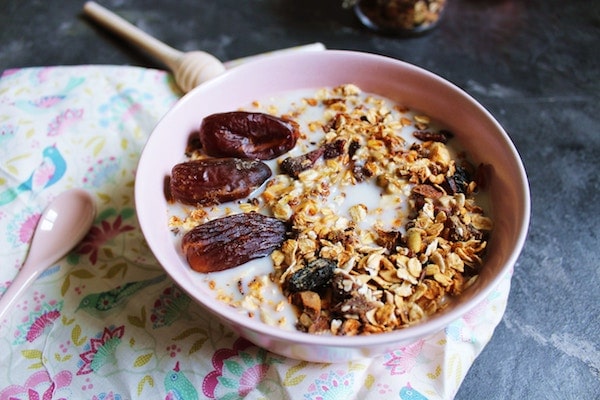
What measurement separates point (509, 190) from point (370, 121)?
0.22 meters

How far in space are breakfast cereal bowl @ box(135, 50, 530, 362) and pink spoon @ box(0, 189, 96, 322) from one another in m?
0.18

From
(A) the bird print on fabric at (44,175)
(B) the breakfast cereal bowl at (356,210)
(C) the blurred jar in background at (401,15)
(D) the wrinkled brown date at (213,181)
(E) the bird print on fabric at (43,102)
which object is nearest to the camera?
(B) the breakfast cereal bowl at (356,210)

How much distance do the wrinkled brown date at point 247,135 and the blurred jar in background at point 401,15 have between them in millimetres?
506

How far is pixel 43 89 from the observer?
3.43 feet

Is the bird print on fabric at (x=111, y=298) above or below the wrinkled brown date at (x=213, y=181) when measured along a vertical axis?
below

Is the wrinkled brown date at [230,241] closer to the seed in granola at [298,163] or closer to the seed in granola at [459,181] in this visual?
the seed in granola at [298,163]

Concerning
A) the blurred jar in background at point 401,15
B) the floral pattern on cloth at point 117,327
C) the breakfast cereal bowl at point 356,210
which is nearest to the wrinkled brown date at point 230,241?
the breakfast cereal bowl at point 356,210

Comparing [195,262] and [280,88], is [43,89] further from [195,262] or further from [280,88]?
[195,262]

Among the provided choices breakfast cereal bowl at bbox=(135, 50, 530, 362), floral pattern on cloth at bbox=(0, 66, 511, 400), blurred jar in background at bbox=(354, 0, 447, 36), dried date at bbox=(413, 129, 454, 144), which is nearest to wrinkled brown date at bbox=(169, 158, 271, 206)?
breakfast cereal bowl at bbox=(135, 50, 530, 362)

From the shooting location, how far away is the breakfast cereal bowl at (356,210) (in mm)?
645

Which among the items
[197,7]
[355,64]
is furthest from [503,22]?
[197,7]

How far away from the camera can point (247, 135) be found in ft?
2.66

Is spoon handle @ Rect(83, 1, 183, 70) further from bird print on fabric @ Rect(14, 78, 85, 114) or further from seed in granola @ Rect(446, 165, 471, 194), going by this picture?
seed in granola @ Rect(446, 165, 471, 194)

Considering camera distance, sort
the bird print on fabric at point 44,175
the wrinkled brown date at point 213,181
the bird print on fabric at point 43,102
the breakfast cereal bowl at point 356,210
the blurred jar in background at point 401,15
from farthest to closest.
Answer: the blurred jar in background at point 401,15
the bird print on fabric at point 43,102
the bird print on fabric at point 44,175
the wrinkled brown date at point 213,181
the breakfast cereal bowl at point 356,210
